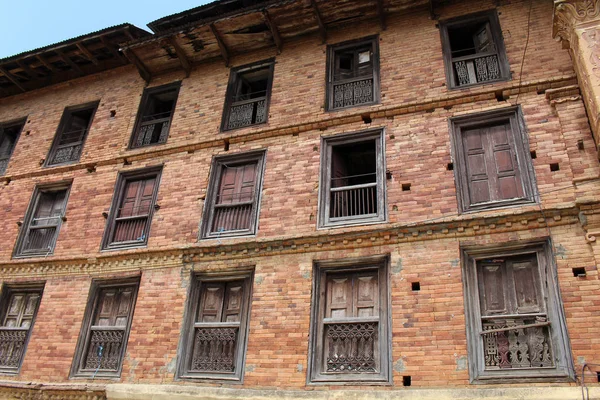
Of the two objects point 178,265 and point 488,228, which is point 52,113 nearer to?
point 178,265

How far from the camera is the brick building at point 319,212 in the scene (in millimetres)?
7082

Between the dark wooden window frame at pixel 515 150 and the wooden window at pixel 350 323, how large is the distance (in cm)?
180

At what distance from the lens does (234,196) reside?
32.4 ft

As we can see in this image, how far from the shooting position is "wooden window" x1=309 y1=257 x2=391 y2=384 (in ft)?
24.1

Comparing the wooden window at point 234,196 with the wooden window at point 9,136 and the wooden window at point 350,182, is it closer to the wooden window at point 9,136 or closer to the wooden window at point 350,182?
the wooden window at point 350,182

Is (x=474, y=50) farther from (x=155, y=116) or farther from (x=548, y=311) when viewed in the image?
(x=155, y=116)

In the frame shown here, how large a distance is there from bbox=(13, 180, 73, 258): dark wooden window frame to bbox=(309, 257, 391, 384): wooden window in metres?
6.45

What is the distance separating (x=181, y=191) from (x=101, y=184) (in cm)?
236

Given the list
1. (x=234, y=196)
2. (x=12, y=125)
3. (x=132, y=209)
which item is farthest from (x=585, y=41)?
(x=12, y=125)

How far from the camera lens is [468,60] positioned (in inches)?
387

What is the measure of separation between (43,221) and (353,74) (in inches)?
319

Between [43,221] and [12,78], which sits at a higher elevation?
[12,78]

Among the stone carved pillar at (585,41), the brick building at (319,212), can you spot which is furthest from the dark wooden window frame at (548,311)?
the stone carved pillar at (585,41)

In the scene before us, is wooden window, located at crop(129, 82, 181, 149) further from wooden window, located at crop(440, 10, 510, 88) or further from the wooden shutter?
the wooden shutter
